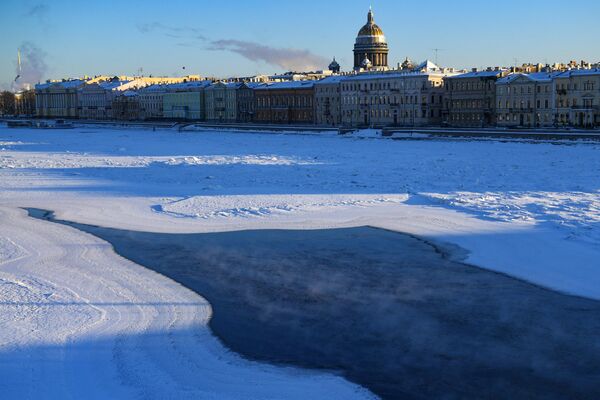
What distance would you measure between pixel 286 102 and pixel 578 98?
29.7 m

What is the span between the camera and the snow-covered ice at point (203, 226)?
819cm

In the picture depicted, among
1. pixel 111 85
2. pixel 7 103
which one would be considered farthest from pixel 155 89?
pixel 7 103

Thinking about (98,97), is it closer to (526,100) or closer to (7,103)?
(7,103)

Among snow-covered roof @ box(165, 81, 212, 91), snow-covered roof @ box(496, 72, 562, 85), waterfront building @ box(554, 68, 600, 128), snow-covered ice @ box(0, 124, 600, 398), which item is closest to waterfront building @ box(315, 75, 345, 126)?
snow-covered roof @ box(496, 72, 562, 85)

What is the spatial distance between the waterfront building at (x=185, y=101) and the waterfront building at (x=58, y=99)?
78.6ft

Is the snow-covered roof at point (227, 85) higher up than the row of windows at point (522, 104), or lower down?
higher up

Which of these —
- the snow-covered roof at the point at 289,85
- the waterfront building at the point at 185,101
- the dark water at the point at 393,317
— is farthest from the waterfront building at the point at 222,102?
the dark water at the point at 393,317

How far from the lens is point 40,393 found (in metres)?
7.55

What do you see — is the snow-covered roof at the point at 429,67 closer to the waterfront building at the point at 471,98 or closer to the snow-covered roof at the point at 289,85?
the waterfront building at the point at 471,98

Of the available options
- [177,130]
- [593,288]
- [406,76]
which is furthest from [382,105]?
[593,288]

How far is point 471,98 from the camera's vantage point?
60125mm

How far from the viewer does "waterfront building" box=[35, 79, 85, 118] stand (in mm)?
113250

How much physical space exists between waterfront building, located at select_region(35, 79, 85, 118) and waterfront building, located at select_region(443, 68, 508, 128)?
63940mm

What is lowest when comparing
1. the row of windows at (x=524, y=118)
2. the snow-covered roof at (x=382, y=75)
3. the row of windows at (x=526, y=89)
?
the row of windows at (x=524, y=118)
